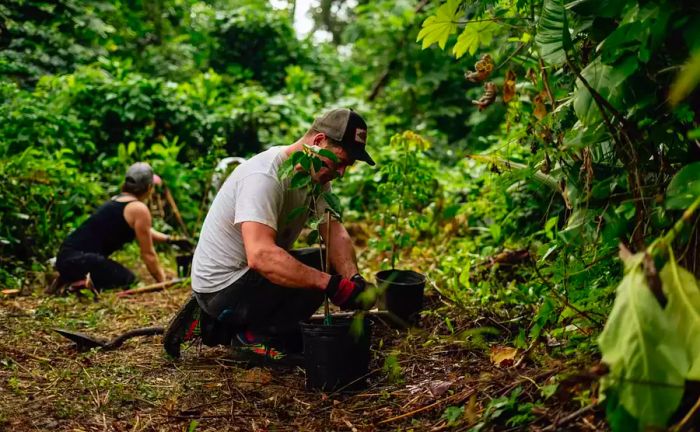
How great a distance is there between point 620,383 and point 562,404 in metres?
0.49

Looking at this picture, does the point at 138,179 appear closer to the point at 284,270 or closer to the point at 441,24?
the point at 284,270

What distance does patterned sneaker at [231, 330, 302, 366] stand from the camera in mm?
3117

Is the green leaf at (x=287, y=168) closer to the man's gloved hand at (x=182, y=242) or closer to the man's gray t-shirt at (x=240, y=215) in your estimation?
the man's gray t-shirt at (x=240, y=215)

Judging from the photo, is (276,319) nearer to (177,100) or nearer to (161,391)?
(161,391)

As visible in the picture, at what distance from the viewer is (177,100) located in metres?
7.71

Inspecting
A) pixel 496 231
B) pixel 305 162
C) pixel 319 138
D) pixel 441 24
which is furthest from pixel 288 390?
pixel 496 231

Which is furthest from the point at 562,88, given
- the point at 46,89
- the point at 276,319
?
the point at 46,89

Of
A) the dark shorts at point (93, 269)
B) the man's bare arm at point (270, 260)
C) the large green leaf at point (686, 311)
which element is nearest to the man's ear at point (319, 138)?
the man's bare arm at point (270, 260)

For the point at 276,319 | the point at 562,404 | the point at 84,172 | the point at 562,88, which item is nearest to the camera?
the point at 562,404

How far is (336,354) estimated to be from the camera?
267 cm

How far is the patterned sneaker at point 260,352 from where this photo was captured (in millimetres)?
3117

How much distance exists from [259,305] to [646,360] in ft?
7.12

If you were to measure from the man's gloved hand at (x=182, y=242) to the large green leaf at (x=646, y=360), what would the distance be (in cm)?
489

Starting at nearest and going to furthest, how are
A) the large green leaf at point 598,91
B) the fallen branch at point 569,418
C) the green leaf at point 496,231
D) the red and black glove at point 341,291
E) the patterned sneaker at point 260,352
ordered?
the fallen branch at point 569,418, the large green leaf at point 598,91, the red and black glove at point 341,291, the patterned sneaker at point 260,352, the green leaf at point 496,231
